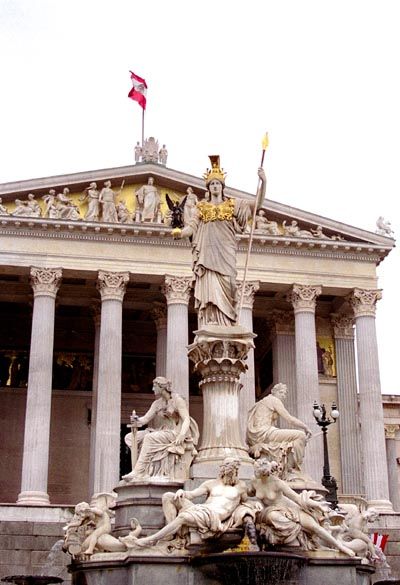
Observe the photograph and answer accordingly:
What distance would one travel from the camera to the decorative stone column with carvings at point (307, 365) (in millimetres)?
36156

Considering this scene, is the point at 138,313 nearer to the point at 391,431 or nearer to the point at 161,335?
the point at 161,335

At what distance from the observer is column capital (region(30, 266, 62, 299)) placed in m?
36.8

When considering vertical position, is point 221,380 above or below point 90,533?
above

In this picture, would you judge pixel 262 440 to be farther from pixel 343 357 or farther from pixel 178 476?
pixel 343 357

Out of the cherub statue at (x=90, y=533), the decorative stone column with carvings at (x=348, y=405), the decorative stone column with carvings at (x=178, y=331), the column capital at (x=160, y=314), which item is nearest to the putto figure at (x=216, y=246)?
the cherub statue at (x=90, y=533)

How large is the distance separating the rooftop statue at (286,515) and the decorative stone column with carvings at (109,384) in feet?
73.0

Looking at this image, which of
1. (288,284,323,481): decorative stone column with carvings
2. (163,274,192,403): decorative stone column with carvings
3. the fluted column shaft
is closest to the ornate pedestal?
(163,274,192,403): decorative stone column with carvings

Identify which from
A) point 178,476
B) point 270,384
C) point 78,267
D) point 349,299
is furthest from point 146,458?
point 270,384

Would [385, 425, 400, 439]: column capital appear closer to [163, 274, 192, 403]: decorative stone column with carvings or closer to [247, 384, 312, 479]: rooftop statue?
[163, 274, 192, 403]: decorative stone column with carvings

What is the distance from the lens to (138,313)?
44.8 metres

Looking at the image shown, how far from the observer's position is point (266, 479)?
12.0 m

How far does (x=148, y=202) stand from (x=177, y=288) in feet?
13.4

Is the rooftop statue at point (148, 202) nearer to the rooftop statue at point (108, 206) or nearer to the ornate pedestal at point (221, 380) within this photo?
the rooftop statue at point (108, 206)

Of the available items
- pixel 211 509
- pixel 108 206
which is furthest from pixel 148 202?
pixel 211 509
